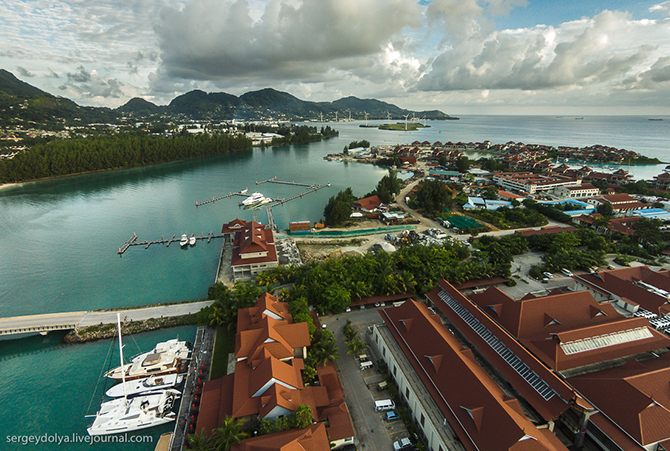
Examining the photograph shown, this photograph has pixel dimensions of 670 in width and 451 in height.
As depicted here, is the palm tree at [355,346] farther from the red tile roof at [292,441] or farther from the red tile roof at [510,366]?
the red tile roof at [510,366]

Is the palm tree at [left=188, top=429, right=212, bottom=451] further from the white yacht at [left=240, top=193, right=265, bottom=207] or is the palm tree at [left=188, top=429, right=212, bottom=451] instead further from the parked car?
the white yacht at [left=240, top=193, right=265, bottom=207]

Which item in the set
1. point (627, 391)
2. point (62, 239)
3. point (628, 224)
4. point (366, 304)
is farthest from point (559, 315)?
point (62, 239)

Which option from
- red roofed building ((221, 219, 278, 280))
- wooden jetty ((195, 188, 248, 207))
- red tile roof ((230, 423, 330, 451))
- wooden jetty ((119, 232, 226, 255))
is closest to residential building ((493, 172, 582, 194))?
red roofed building ((221, 219, 278, 280))

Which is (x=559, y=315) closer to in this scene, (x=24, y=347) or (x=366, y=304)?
(x=366, y=304)

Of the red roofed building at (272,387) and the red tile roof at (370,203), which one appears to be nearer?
the red roofed building at (272,387)

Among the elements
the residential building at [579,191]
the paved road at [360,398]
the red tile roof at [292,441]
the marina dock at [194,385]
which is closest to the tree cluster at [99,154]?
the marina dock at [194,385]

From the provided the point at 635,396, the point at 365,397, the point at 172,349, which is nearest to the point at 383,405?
the point at 365,397

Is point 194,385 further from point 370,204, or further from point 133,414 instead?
point 370,204

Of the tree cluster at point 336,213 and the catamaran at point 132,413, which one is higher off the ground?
the tree cluster at point 336,213
